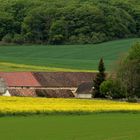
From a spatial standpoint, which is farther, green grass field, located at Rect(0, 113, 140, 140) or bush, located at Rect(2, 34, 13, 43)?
bush, located at Rect(2, 34, 13, 43)

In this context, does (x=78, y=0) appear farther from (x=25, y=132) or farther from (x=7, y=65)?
(x=25, y=132)

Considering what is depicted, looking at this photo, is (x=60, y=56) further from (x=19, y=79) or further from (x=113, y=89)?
(x=113, y=89)

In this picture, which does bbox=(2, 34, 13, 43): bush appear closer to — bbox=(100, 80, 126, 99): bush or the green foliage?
the green foliage

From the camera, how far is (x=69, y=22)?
159625 millimetres

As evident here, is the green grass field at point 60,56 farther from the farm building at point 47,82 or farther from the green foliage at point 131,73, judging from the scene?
the green foliage at point 131,73

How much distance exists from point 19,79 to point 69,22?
2450 inches

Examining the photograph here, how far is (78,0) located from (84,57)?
56.5 m

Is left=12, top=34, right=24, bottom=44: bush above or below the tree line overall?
below

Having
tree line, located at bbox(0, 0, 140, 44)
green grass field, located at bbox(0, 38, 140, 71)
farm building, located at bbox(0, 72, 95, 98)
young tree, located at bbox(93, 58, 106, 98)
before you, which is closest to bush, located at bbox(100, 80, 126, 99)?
young tree, located at bbox(93, 58, 106, 98)

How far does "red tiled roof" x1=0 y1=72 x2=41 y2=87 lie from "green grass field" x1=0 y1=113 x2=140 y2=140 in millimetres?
53088

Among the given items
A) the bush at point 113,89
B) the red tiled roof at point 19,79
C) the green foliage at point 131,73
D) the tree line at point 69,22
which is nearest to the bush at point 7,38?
the tree line at point 69,22

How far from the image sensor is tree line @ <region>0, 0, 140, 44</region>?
502 feet

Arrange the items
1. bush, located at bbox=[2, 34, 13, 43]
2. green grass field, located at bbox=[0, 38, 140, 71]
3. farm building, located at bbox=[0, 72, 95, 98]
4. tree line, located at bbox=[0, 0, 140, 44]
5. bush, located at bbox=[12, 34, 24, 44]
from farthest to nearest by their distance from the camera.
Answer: tree line, located at bbox=[0, 0, 140, 44] → bush, located at bbox=[12, 34, 24, 44] → bush, located at bbox=[2, 34, 13, 43] → green grass field, located at bbox=[0, 38, 140, 71] → farm building, located at bbox=[0, 72, 95, 98]

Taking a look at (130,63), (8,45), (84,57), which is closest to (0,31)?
(8,45)
